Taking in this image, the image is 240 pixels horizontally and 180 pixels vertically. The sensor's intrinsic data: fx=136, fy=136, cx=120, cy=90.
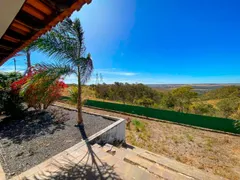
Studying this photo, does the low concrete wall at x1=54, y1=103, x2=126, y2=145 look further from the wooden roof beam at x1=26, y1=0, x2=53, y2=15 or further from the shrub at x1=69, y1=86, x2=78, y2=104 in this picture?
the wooden roof beam at x1=26, y1=0, x2=53, y2=15

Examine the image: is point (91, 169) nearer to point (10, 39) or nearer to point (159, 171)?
point (159, 171)

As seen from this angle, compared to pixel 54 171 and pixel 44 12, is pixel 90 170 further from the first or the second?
pixel 44 12

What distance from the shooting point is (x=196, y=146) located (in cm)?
601

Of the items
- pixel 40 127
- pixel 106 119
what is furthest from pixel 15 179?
pixel 106 119

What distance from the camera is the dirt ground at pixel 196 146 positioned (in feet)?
15.0

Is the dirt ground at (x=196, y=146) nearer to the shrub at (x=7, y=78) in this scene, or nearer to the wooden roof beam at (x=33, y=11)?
the wooden roof beam at (x=33, y=11)

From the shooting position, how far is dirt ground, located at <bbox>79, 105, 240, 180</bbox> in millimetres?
4566

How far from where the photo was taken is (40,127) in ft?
15.5

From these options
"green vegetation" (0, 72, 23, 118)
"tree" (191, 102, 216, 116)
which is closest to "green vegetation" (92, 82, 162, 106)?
"tree" (191, 102, 216, 116)

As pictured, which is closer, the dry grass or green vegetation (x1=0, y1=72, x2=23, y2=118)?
the dry grass

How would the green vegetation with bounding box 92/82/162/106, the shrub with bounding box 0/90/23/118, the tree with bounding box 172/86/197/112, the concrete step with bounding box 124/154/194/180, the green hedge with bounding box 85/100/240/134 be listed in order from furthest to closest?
the green vegetation with bounding box 92/82/162/106, the tree with bounding box 172/86/197/112, the green hedge with bounding box 85/100/240/134, the shrub with bounding box 0/90/23/118, the concrete step with bounding box 124/154/194/180

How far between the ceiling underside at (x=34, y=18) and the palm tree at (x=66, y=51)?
2387 millimetres

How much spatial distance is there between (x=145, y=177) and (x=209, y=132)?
24.6ft

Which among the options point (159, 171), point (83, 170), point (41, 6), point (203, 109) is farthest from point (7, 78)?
point (203, 109)
